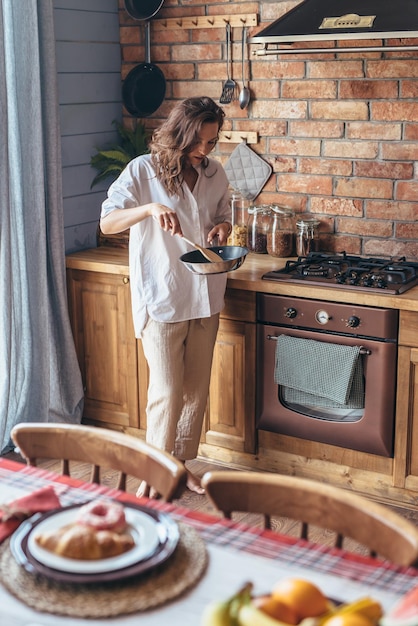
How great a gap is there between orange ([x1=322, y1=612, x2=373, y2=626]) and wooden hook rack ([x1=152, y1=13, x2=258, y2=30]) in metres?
3.06

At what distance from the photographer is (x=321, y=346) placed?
10.7 feet

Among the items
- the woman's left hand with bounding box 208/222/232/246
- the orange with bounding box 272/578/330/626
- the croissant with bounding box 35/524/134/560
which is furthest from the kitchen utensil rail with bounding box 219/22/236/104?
the orange with bounding box 272/578/330/626

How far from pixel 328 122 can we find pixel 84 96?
112cm

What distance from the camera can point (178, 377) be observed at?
10.9 ft

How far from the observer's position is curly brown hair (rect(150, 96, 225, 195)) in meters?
3.05

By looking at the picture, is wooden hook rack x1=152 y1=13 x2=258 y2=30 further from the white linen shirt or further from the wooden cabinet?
the wooden cabinet

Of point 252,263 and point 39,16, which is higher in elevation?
point 39,16

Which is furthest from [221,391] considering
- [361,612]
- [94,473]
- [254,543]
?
[361,612]

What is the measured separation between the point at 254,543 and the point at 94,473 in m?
0.52

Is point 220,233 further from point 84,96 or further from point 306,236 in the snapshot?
point 84,96

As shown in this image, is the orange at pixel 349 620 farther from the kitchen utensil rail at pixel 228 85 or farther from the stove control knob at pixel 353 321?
the kitchen utensil rail at pixel 228 85

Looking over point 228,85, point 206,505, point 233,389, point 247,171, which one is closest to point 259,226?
point 247,171

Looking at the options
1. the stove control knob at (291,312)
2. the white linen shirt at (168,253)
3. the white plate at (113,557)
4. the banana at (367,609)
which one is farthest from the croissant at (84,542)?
the stove control knob at (291,312)

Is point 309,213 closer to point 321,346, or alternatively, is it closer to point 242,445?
point 321,346
